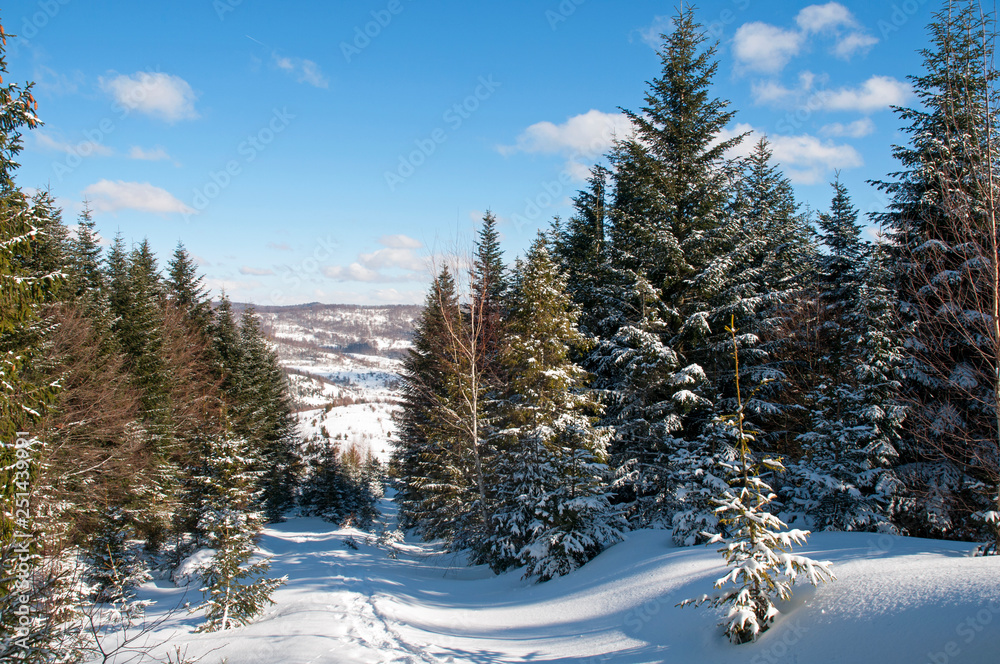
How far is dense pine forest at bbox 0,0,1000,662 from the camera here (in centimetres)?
876

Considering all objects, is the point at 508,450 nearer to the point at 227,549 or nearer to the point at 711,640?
the point at 227,549

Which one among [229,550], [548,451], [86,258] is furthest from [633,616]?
[86,258]

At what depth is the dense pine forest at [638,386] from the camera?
876cm

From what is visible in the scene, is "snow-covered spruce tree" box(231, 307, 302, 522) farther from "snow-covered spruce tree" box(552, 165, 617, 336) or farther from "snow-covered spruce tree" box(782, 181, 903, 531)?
"snow-covered spruce tree" box(782, 181, 903, 531)

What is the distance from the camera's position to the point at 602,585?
35.8ft

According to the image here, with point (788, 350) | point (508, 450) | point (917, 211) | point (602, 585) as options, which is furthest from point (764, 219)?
point (602, 585)

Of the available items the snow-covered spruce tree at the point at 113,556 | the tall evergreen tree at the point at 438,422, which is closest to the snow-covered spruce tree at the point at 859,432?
the tall evergreen tree at the point at 438,422

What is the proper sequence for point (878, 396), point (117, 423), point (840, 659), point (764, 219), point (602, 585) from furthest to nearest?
point (764, 219)
point (117, 423)
point (878, 396)
point (602, 585)
point (840, 659)

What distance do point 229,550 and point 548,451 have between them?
26.9 ft

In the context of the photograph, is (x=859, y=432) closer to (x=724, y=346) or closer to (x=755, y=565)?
(x=724, y=346)

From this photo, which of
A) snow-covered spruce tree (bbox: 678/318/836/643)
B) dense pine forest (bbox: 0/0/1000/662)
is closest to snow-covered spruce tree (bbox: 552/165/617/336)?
dense pine forest (bbox: 0/0/1000/662)

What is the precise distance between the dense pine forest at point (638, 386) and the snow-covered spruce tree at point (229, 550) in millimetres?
72

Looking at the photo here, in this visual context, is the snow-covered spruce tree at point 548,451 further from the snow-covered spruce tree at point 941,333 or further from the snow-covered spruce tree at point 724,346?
the snow-covered spruce tree at point 941,333

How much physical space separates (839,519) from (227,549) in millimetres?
15058
